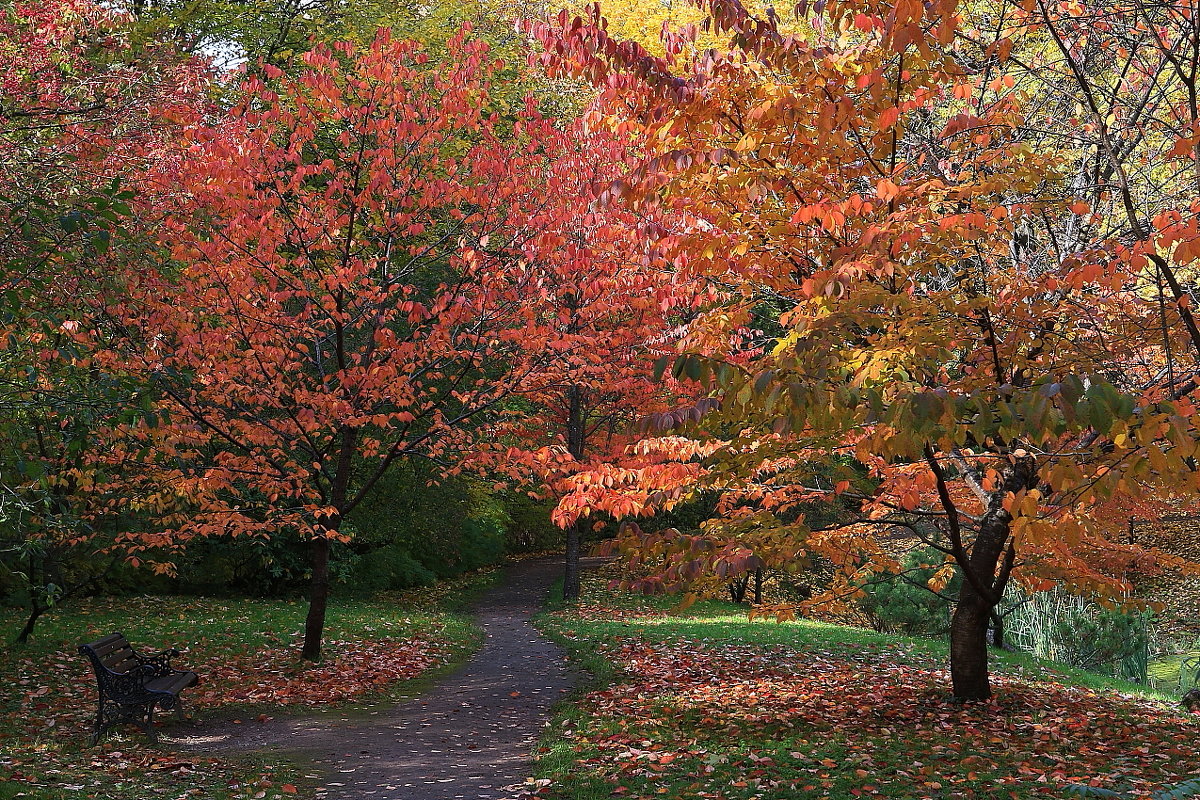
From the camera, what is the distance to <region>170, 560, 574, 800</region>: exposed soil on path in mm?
6371

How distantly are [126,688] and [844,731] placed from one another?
19.4ft

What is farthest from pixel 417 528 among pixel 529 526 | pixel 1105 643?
pixel 1105 643

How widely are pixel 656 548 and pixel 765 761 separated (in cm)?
289

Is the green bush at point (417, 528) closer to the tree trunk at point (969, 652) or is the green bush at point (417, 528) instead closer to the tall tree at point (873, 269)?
the tree trunk at point (969, 652)

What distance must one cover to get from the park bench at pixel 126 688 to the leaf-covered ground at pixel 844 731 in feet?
10.8

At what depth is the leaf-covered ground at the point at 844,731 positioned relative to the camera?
19.5 ft

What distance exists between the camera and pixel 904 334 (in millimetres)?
4703

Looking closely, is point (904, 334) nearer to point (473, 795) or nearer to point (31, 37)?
point (473, 795)

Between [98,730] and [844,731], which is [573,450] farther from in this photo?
[98,730]

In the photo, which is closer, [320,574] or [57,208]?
[57,208]

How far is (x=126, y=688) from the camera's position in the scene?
7.27 meters

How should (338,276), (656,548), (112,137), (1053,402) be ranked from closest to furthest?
(1053,402) → (656,548) → (112,137) → (338,276)

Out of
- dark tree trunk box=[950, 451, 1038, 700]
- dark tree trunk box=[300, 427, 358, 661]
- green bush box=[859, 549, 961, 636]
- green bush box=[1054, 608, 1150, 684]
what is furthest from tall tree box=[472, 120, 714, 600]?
green bush box=[1054, 608, 1150, 684]

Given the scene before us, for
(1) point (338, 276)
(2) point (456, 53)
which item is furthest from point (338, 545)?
(2) point (456, 53)
